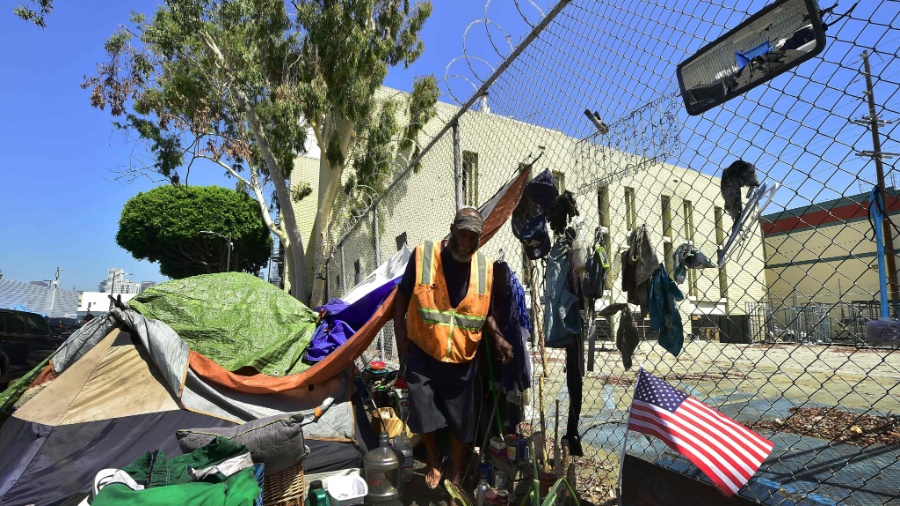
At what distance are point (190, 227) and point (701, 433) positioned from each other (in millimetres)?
29837

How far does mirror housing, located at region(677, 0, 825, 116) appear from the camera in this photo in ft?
5.45

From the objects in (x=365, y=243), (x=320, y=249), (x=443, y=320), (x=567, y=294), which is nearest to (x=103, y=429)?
(x=443, y=320)

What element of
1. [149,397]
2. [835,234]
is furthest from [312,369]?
[835,234]

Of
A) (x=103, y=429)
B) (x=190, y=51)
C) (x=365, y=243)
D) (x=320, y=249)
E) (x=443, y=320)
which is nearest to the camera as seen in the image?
(x=443, y=320)

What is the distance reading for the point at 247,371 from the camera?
4.43 meters

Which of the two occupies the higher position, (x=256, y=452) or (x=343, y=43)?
(x=343, y=43)

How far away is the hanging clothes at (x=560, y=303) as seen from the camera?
2625 millimetres

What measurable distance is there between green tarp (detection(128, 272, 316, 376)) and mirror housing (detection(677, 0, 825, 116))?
3.96 meters

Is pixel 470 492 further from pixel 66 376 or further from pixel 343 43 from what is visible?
pixel 343 43

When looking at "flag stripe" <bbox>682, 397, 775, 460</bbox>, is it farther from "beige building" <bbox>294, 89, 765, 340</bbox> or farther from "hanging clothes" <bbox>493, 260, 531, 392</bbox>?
"hanging clothes" <bbox>493, 260, 531, 392</bbox>

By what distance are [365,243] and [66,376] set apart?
6.31m

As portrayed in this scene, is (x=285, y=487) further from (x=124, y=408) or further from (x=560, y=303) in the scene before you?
(x=560, y=303)

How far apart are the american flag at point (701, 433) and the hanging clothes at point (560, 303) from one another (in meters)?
0.47

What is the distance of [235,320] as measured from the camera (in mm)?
4844
